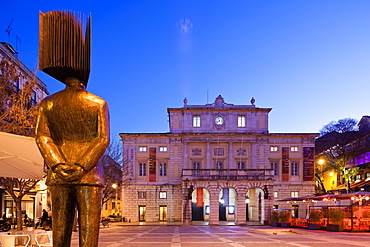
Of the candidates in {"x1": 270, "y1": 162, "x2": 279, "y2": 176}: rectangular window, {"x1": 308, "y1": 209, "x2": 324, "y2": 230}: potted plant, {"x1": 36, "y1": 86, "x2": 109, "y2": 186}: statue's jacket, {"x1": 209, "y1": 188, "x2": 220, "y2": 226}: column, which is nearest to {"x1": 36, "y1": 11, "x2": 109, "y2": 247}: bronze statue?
{"x1": 36, "y1": 86, "x2": 109, "y2": 186}: statue's jacket

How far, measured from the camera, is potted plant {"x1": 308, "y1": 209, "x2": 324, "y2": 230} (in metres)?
28.2

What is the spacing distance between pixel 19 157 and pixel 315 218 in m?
24.8

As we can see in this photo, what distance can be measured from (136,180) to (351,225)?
3402cm

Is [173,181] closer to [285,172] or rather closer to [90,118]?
[285,172]

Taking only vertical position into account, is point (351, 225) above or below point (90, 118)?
below

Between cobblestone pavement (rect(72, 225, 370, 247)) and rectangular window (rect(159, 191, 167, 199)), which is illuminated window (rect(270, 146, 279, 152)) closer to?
rectangular window (rect(159, 191, 167, 199))

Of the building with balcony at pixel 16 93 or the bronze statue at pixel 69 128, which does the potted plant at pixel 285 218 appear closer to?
the building with balcony at pixel 16 93

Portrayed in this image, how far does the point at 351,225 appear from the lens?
2589 centimetres

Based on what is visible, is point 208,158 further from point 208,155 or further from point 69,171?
point 69,171

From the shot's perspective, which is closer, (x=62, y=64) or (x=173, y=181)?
(x=62, y=64)

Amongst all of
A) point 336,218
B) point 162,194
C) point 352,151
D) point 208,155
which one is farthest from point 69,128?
point 352,151

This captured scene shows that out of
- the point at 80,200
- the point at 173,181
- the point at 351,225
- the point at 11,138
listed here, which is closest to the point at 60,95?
the point at 80,200

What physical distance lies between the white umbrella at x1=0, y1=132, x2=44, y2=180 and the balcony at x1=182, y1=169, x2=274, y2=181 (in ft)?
122

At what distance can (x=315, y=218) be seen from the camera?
93.5ft
